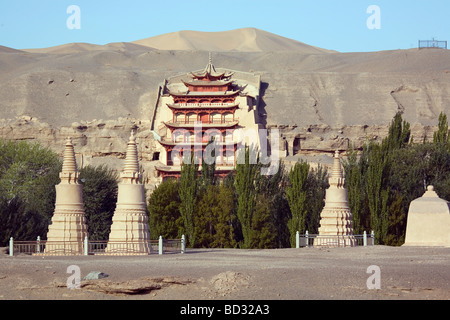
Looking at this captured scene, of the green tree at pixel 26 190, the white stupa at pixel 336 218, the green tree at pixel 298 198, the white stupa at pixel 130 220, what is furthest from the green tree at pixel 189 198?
the white stupa at pixel 130 220

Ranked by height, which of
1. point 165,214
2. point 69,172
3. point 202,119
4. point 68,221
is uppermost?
point 202,119

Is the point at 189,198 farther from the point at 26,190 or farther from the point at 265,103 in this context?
the point at 265,103

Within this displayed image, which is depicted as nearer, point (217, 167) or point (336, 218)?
point (336, 218)

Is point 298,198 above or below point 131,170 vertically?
below

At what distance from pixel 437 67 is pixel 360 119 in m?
30.2

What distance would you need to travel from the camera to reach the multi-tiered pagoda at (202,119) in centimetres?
8550

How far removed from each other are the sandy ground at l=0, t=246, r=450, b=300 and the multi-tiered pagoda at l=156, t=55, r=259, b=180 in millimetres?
49464

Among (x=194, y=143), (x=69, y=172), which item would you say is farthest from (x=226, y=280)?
(x=194, y=143)

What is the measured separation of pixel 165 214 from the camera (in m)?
54.8

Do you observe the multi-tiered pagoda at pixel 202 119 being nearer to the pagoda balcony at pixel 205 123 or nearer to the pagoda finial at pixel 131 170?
the pagoda balcony at pixel 205 123

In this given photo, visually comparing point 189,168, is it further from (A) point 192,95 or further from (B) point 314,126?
(B) point 314,126

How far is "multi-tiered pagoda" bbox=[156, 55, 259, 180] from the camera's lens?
281 feet

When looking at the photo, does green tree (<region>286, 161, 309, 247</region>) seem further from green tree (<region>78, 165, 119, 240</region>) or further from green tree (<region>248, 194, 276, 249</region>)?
green tree (<region>78, 165, 119, 240</region>)

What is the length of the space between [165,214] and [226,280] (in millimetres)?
28004
